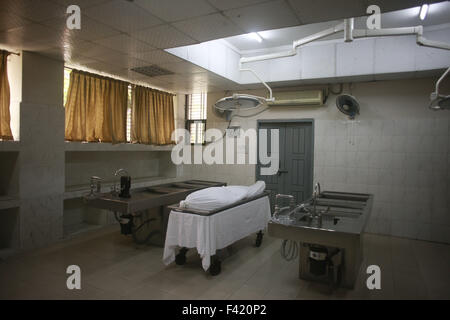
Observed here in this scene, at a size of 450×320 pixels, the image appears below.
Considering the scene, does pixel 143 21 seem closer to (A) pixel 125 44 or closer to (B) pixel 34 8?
(A) pixel 125 44

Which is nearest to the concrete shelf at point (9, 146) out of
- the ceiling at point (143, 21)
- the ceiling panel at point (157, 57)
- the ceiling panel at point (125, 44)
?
the ceiling at point (143, 21)

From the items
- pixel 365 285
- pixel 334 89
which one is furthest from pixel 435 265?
pixel 334 89

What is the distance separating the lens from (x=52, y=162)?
4.25 metres

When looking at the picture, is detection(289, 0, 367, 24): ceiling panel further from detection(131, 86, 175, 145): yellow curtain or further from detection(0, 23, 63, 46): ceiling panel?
detection(131, 86, 175, 145): yellow curtain

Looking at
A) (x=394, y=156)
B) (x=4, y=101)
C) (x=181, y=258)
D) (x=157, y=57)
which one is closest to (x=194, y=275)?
(x=181, y=258)

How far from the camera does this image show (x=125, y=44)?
12.0ft

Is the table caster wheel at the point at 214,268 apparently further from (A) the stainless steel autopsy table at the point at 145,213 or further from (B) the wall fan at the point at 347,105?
(B) the wall fan at the point at 347,105

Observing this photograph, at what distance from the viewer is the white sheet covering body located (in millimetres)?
3189

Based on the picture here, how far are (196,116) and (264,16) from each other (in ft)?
14.2

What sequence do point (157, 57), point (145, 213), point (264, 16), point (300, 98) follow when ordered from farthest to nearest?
point (300, 98) < point (145, 213) < point (157, 57) < point (264, 16)

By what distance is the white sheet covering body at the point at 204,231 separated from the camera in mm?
3189

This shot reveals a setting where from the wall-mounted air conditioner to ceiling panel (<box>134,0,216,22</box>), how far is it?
308 cm

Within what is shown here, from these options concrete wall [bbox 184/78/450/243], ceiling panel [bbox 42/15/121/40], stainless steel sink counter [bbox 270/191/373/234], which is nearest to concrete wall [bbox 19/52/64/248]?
ceiling panel [bbox 42/15/121/40]
